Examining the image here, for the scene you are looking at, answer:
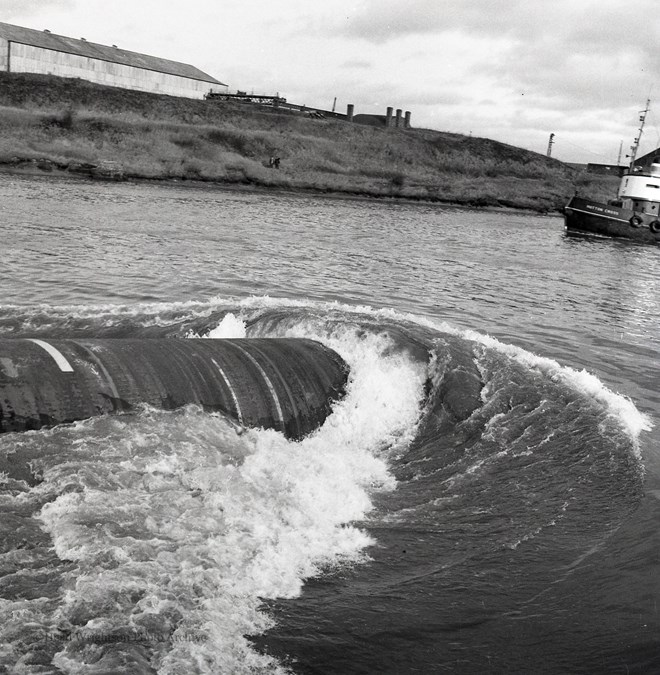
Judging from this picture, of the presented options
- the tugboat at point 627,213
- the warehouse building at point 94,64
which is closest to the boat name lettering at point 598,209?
the tugboat at point 627,213

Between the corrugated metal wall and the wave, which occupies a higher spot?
the corrugated metal wall

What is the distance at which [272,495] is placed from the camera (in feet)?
24.9

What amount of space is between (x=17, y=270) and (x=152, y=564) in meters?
14.8

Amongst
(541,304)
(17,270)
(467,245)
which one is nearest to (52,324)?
(17,270)

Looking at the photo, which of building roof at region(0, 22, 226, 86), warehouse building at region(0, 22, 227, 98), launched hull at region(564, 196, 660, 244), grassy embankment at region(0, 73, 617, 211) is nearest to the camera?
launched hull at region(564, 196, 660, 244)

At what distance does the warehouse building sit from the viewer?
255ft

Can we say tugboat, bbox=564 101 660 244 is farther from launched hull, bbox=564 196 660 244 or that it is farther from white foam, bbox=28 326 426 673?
white foam, bbox=28 326 426 673

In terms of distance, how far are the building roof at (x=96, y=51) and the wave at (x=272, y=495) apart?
79997 mm

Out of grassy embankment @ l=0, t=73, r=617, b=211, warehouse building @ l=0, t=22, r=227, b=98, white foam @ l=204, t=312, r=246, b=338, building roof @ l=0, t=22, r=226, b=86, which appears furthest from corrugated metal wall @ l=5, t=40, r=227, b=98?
white foam @ l=204, t=312, r=246, b=338

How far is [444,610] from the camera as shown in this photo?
20.1 ft

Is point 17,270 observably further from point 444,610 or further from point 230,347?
point 444,610

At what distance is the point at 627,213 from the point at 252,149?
3837 cm

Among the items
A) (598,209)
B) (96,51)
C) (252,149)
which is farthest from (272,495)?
(96,51)

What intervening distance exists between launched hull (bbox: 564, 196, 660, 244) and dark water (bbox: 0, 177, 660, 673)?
3744cm
